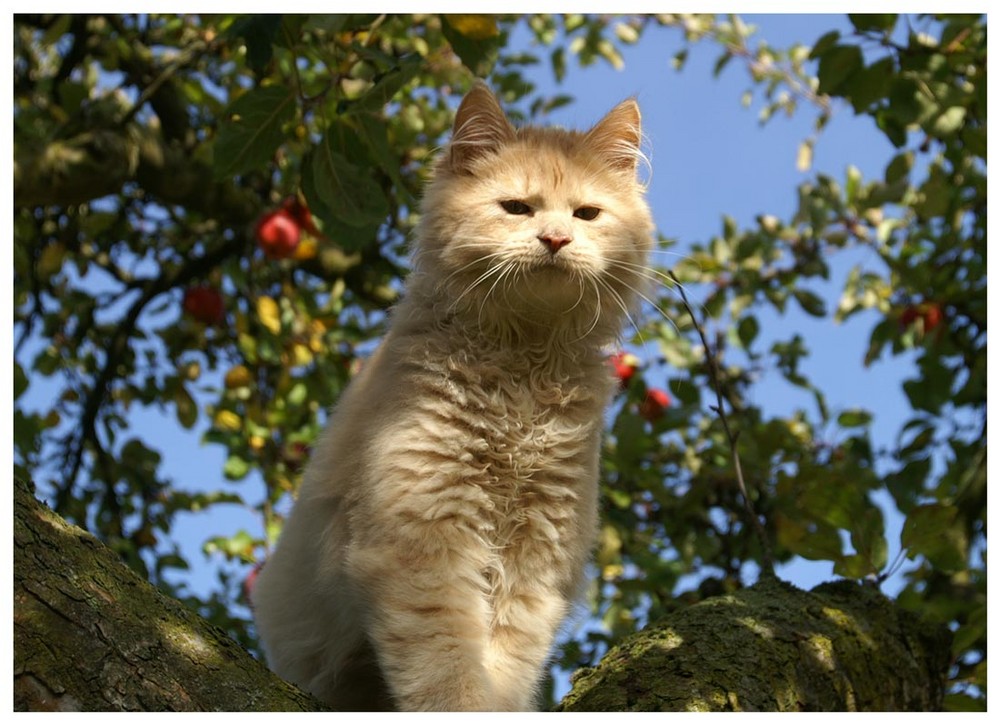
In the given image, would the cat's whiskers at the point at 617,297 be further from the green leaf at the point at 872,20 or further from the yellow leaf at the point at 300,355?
the yellow leaf at the point at 300,355

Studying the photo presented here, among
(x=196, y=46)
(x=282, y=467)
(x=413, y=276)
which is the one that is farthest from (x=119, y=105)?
(x=413, y=276)

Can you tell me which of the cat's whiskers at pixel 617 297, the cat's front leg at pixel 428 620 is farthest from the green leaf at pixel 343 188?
the cat's front leg at pixel 428 620

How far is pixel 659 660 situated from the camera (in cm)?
222

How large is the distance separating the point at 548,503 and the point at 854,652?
0.87m

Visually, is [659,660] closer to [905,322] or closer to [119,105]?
[905,322]

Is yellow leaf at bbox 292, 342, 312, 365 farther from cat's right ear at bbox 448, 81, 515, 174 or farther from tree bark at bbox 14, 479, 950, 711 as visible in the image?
tree bark at bbox 14, 479, 950, 711

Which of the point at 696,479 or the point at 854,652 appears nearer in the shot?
the point at 854,652

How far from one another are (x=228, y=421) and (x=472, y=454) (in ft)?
7.51

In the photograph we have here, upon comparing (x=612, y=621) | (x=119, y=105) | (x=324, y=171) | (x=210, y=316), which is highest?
(x=119, y=105)

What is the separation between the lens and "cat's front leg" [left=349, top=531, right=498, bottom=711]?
6.79 ft

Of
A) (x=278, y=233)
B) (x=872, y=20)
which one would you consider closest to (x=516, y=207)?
(x=872, y=20)

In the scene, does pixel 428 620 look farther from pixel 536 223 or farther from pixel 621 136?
pixel 621 136

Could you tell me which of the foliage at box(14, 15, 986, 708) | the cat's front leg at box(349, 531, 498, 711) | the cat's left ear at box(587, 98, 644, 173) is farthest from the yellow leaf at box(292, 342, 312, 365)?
the cat's front leg at box(349, 531, 498, 711)

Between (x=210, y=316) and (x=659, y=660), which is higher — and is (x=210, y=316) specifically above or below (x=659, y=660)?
above
